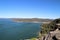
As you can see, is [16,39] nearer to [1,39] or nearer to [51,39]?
[1,39]

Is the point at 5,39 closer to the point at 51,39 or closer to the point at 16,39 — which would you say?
the point at 16,39

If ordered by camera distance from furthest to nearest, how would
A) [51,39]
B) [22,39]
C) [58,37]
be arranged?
1. [22,39]
2. [51,39]
3. [58,37]

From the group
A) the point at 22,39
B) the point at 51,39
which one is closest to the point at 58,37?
the point at 51,39

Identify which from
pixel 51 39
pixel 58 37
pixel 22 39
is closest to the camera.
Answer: pixel 58 37

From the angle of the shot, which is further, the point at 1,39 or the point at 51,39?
the point at 1,39

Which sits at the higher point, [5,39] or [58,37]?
[58,37]

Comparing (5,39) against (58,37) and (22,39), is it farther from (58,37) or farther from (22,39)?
(58,37)

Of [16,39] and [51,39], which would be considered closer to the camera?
[51,39]

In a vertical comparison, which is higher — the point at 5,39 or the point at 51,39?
the point at 51,39

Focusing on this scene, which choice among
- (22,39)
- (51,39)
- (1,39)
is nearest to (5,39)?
(1,39)
